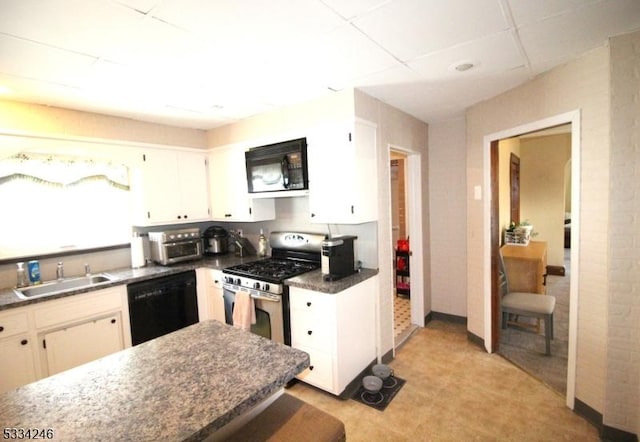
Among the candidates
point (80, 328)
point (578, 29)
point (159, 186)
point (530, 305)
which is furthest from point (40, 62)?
point (530, 305)

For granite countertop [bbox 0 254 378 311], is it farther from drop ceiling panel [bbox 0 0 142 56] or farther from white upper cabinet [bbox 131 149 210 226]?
drop ceiling panel [bbox 0 0 142 56]

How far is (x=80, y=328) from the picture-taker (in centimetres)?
254

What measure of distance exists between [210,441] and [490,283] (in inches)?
112

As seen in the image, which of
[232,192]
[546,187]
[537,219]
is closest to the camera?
[232,192]

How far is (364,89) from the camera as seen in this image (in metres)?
2.54

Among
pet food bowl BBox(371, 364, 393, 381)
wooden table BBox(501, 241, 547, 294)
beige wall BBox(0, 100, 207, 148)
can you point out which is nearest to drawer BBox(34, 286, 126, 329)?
beige wall BBox(0, 100, 207, 148)

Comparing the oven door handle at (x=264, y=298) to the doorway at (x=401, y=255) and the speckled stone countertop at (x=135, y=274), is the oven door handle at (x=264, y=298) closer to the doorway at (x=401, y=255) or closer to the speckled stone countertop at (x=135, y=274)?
the speckled stone countertop at (x=135, y=274)

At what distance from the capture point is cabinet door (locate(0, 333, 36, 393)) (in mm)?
2191

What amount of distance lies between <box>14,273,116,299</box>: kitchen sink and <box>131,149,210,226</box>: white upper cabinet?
2.24 ft

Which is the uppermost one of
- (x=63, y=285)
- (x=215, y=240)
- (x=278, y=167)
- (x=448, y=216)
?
(x=278, y=167)

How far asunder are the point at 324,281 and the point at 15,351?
2385 mm

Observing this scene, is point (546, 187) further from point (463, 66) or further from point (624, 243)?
point (463, 66)

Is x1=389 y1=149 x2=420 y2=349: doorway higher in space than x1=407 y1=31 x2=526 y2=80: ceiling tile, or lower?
lower

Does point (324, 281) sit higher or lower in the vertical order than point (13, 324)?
higher
